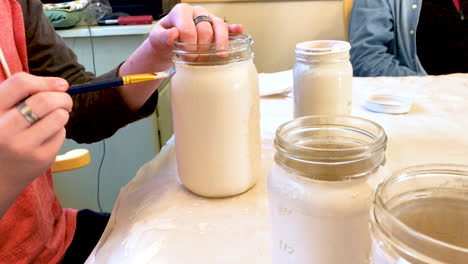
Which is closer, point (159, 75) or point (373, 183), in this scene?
point (373, 183)

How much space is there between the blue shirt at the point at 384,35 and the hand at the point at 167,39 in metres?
0.92

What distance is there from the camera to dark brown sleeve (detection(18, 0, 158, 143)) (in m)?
0.77

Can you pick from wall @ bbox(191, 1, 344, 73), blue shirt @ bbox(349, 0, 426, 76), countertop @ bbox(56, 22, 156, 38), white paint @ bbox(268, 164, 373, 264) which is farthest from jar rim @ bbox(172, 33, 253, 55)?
wall @ bbox(191, 1, 344, 73)

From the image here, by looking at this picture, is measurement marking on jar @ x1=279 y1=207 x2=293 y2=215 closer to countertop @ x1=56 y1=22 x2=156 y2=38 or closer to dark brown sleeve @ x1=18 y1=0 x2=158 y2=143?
dark brown sleeve @ x1=18 y1=0 x2=158 y2=143

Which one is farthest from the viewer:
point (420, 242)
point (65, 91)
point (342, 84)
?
point (342, 84)

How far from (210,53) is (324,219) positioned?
0.85ft

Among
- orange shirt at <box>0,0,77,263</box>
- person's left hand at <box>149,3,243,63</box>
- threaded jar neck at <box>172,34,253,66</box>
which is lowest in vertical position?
orange shirt at <box>0,0,77,263</box>

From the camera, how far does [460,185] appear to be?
0.28 metres

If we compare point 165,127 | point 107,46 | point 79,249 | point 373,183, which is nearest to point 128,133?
point 165,127

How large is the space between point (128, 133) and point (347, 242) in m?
1.15

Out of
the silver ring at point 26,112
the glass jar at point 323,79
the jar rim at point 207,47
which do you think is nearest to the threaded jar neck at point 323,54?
the glass jar at point 323,79

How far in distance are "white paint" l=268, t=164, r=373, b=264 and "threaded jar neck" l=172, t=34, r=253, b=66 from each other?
21cm

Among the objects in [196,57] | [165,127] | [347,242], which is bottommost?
[165,127]

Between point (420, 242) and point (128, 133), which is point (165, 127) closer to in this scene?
point (128, 133)
